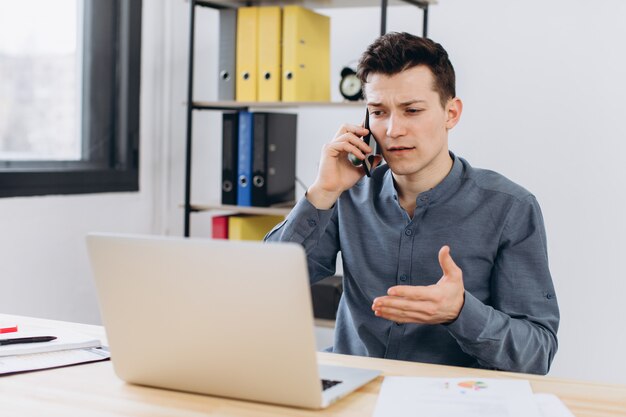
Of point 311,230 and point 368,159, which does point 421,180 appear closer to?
point 368,159

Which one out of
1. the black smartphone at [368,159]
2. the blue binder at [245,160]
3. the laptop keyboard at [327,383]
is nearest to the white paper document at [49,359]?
the laptop keyboard at [327,383]

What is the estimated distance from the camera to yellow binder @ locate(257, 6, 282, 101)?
2.79m

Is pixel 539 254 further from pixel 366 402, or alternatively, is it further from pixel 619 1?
pixel 619 1

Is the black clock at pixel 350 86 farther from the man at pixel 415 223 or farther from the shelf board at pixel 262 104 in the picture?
the man at pixel 415 223

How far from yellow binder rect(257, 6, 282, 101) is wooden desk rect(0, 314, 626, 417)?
162 cm

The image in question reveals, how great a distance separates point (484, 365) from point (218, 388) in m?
0.59

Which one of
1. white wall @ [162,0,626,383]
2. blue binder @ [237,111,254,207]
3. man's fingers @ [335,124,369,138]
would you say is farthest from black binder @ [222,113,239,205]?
man's fingers @ [335,124,369,138]

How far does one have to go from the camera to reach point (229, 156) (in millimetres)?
2912

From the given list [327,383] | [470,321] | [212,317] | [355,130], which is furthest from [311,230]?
[212,317]

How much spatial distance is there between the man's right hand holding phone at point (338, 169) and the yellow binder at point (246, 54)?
101 cm

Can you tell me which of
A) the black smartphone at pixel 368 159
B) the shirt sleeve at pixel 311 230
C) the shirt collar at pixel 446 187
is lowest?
the shirt sleeve at pixel 311 230

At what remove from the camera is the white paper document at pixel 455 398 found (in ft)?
3.56

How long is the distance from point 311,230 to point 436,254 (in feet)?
0.92

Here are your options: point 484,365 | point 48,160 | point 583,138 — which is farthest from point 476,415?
point 48,160
